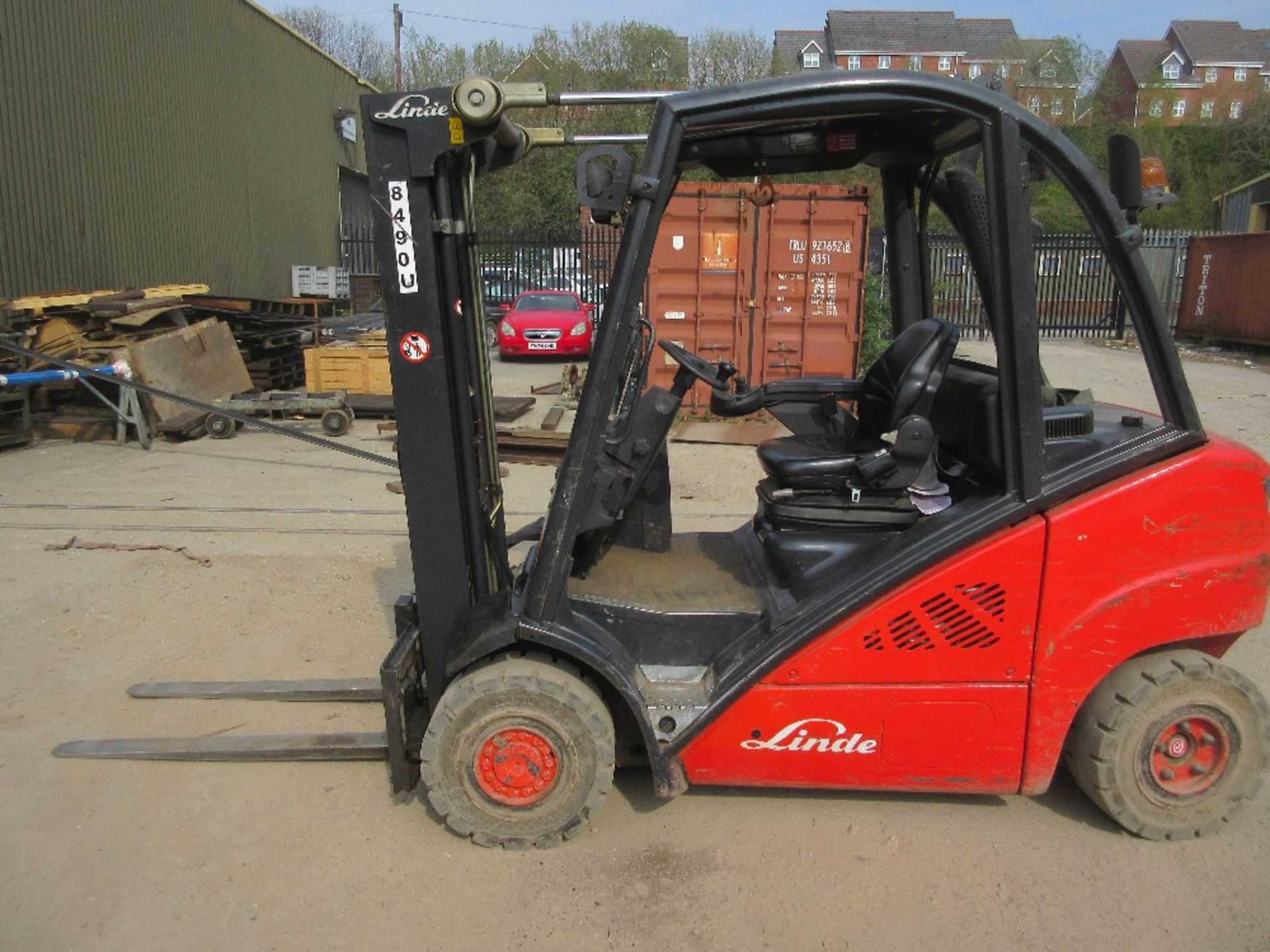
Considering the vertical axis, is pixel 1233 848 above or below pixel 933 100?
below

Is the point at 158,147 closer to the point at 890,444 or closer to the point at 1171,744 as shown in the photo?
the point at 890,444

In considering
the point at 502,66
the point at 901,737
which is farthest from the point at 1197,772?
the point at 502,66

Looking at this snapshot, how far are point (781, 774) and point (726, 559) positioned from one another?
3.31 feet

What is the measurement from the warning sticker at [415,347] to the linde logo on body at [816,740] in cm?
173

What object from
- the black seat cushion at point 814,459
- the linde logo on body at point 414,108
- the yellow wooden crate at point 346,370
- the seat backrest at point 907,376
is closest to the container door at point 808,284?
the yellow wooden crate at point 346,370

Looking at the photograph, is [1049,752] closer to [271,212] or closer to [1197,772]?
[1197,772]

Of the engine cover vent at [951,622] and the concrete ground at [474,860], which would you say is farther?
the engine cover vent at [951,622]

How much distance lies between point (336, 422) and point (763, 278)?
5485 millimetres

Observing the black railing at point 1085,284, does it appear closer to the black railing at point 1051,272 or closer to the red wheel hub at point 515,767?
the black railing at point 1051,272

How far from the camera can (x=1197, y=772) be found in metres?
3.41

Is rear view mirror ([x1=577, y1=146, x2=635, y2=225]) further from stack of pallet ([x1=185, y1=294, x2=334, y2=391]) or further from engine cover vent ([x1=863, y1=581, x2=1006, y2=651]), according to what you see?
stack of pallet ([x1=185, y1=294, x2=334, y2=391])

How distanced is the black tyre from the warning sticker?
2.63 m

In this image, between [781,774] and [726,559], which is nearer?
[781,774]

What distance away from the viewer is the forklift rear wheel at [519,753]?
3.26m
